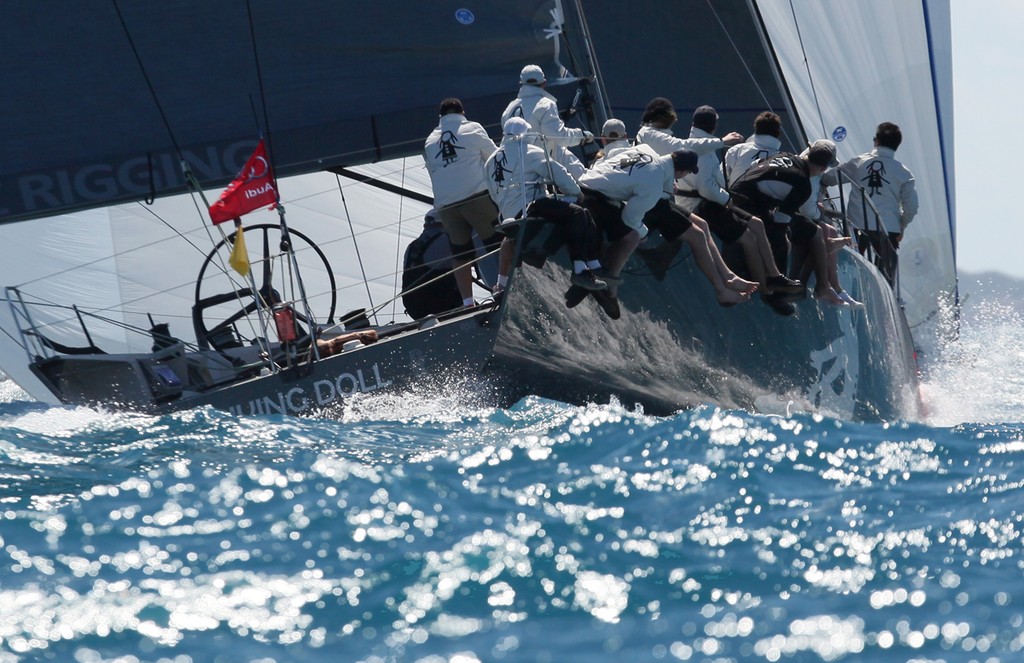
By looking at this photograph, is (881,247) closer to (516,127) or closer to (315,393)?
(516,127)

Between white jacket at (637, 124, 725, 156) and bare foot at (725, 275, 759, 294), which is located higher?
white jacket at (637, 124, 725, 156)

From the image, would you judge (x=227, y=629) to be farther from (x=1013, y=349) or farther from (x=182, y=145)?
(x=1013, y=349)

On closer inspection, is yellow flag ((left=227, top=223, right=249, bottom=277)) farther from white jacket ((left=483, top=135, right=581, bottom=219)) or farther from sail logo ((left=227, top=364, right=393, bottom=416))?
white jacket ((left=483, top=135, right=581, bottom=219))

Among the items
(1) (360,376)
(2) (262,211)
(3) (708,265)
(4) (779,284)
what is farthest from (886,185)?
(1) (360,376)

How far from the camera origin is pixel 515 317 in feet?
17.2

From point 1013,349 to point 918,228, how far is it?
3.65 meters

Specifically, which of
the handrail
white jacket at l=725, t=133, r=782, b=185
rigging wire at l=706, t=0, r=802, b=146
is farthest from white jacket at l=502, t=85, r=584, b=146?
rigging wire at l=706, t=0, r=802, b=146

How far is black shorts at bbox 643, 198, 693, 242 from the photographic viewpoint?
5715 mm

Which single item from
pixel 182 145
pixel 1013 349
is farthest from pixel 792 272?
pixel 1013 349

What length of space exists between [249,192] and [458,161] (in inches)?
40.5

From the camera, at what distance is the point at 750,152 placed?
6645mm

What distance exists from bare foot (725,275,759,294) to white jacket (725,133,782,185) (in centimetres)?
82

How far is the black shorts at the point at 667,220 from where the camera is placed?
571cm

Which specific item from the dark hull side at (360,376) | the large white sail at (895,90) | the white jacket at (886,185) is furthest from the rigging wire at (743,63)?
the dark hull side at (360,376)
